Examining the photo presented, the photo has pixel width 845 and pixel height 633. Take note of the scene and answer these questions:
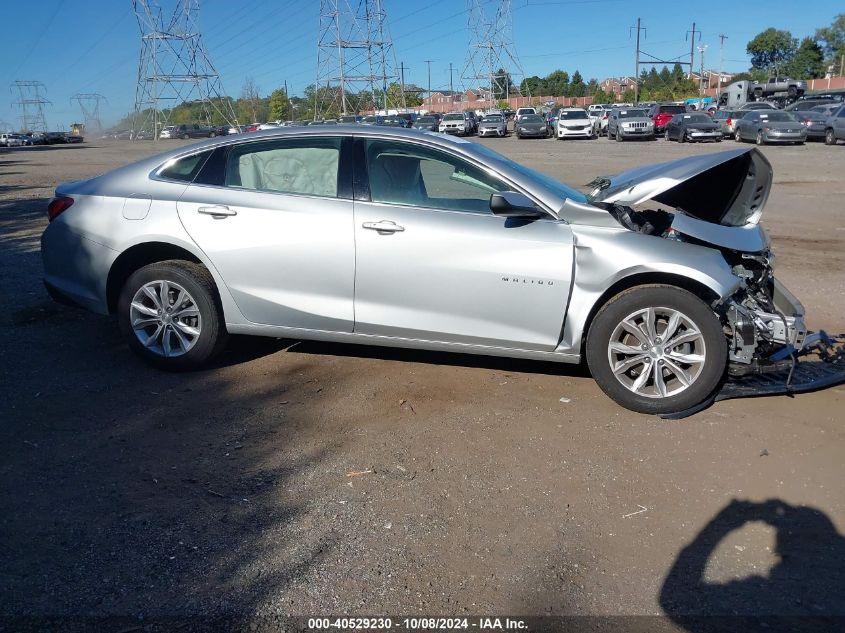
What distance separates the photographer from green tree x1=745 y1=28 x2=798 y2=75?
353ft

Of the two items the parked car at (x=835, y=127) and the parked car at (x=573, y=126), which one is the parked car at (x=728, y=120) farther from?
the parked car at (x=573, y=126)

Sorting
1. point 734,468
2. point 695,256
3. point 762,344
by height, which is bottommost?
point 734,468

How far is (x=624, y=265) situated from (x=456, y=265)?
3.33 ft

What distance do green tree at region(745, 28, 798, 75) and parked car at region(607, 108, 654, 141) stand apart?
79.4 metres

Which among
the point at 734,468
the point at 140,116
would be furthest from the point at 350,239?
the point at 140,116

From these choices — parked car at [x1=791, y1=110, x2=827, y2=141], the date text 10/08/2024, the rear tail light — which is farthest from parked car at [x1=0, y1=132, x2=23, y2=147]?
the date text 10/08/2024

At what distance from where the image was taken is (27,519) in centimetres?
338

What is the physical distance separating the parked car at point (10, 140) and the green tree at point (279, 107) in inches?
1010

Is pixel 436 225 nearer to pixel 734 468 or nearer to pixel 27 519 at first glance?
pixel 734 468

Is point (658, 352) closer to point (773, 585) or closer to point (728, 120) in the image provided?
point (773, 585)

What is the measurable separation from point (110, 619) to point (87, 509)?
34.4 inches

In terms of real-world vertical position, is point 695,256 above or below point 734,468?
above

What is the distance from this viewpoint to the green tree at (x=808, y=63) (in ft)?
322

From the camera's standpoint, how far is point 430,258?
459 cm
